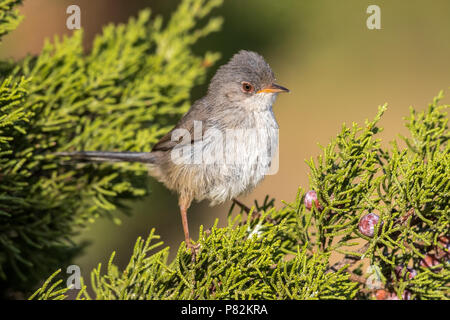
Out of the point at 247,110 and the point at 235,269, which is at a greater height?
the point at 247,110

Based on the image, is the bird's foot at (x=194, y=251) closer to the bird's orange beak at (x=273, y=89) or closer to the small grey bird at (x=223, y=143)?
the small grey bird at (x=223, y=143)

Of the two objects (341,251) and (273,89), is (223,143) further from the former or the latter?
(341,251)

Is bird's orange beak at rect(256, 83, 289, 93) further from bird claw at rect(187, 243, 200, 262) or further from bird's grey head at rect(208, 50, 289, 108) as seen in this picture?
bird claw at rect(187, 243, 200, 262)

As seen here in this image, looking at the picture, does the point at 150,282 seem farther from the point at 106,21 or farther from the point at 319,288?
the point at 106,21

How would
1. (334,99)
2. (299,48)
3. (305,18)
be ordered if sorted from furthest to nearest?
(334,99) < (299,48) < (305,18)

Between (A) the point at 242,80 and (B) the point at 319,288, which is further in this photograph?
(A) the point at 242,80

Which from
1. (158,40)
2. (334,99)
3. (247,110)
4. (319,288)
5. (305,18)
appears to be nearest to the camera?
(319,288)

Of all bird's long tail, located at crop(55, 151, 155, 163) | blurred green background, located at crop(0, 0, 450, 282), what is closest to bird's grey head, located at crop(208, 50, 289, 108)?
bird's long tail, located at crop(55, 151, 155, 163)

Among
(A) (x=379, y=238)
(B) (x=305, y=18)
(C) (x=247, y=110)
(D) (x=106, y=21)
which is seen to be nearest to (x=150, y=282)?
(A) (x=379, y=238)

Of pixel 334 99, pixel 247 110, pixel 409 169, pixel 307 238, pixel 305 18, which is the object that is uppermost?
pixel 305 18
